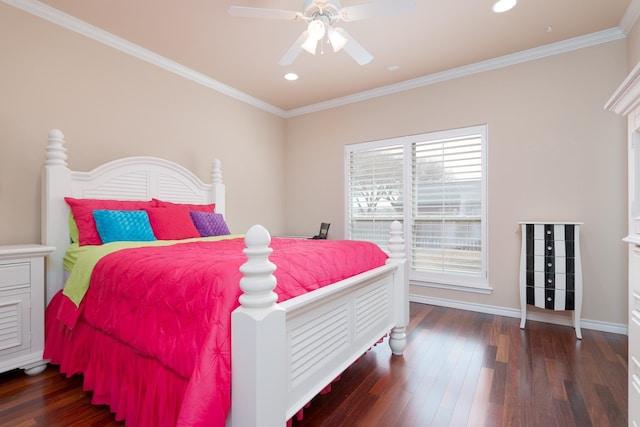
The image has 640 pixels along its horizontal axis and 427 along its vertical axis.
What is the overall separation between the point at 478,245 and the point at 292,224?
2.61m

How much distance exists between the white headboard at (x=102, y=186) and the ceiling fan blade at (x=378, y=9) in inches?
88.3

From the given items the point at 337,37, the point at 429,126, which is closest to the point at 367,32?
the point at 337,37

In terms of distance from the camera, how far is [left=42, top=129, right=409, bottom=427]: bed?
1178mm

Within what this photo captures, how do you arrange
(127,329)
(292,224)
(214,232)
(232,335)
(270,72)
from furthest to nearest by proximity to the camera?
(292,224)
(270,72)
(214,232)
(127,329)
(232,335)

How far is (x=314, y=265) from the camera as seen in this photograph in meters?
1.74

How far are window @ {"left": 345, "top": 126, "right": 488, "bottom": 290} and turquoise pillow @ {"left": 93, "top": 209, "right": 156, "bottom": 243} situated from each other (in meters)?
2.65

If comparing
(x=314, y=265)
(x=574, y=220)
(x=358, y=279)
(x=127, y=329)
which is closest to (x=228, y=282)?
(x=314, y=265)

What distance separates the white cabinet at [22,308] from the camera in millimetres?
1978

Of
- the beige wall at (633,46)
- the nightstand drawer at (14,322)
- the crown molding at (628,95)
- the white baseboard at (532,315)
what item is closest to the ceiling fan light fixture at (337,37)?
the crown molding at (628,95)

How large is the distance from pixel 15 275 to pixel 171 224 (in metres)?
1.03

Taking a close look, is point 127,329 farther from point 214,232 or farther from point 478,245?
point 478,245

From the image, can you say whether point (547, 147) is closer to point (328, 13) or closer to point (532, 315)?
point (532, 315)

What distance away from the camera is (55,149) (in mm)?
2438

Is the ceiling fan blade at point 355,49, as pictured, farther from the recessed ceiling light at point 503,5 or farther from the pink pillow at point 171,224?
the pink pillow at point 171,224
